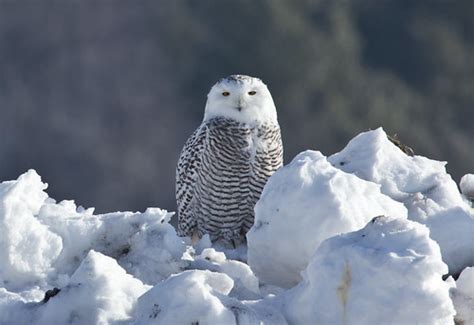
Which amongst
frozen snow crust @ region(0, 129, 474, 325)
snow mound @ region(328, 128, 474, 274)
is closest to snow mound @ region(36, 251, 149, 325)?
frozen snow crust @ region(0, 129, 474, 325)

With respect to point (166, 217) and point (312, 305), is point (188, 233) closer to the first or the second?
point (166, 217)

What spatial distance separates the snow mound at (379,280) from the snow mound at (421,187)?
41cm

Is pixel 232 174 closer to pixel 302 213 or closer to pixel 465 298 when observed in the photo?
pixel 302 213

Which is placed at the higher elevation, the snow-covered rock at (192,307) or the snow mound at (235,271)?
the snow mound at (235,271)

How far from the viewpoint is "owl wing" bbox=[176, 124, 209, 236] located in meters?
4.13

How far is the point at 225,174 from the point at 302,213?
212cm

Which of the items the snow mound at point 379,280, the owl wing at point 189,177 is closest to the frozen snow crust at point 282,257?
the snow mound at point 379,280

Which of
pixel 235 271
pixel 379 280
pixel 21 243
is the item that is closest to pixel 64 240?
pixel 21 243

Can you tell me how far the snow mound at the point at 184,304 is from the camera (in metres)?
1.55

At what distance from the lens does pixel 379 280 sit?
1.55m

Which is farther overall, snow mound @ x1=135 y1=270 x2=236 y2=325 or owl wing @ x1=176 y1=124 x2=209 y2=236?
owl wing @ x1=176 y1=124 x2=209 y2=236

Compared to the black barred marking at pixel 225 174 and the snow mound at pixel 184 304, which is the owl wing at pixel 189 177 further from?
the snow mound at pixel 184 304

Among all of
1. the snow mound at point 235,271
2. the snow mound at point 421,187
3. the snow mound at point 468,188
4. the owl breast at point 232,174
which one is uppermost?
the owl breast at point 232,174

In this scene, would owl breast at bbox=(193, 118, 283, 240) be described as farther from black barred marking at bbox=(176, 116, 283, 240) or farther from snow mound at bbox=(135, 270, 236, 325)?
snow mound at bbox=(135, 270, 236, 325)
